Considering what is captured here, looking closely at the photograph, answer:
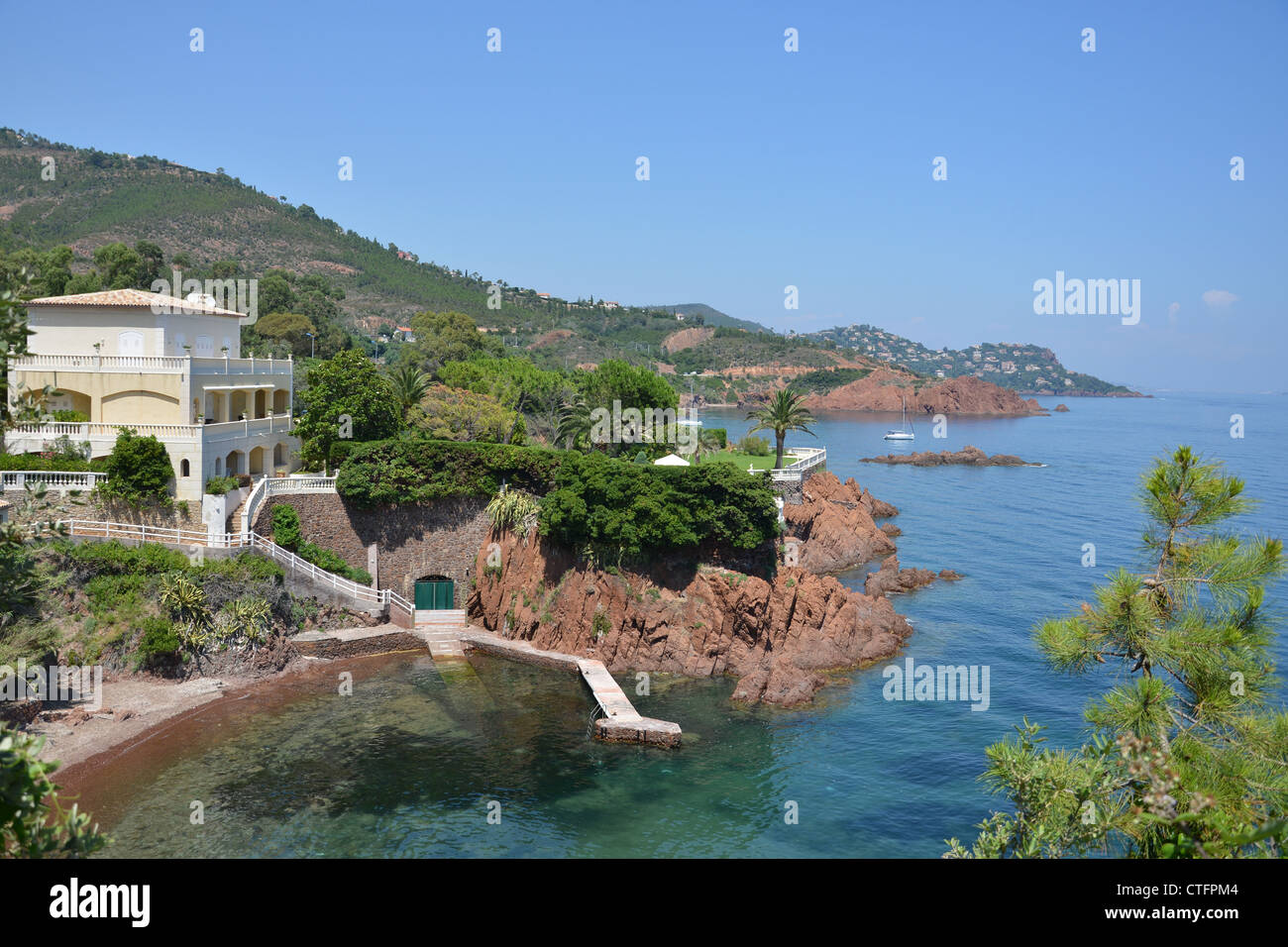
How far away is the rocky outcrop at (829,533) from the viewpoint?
62344mm

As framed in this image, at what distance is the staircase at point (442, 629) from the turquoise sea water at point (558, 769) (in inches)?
54.3

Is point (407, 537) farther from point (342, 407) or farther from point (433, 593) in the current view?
point (342, 407)

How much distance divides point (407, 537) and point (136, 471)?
40.7 feet

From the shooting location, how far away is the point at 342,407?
1829 inches

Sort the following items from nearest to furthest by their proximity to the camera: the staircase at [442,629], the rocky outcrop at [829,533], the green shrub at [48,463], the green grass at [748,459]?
1. the green shrub at [48,463]
2. the staircase at [442,629]
3. the green grass at [748,459]
4. the rocky outcrop at [829,533]

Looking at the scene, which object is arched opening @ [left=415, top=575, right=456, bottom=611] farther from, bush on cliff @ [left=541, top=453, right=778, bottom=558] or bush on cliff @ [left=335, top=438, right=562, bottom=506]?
bush on cliff @ [left=541, top=453, right=778, bottom=558]

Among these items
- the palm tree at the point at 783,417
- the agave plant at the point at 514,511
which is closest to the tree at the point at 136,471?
the agave plant at the point at 514,511

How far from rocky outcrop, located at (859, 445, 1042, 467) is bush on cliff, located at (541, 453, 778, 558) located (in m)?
83.6

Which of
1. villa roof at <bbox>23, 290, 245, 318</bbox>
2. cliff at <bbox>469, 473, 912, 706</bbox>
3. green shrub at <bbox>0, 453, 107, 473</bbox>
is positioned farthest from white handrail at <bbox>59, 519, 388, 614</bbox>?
villa roof at <bbox>23, 290, 245, 318</bbox>

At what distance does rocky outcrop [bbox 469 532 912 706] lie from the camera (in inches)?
1635

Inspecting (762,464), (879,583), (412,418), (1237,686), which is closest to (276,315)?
(412,418)

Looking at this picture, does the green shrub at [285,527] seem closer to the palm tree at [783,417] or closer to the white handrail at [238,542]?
the white handrail at [238,542]
